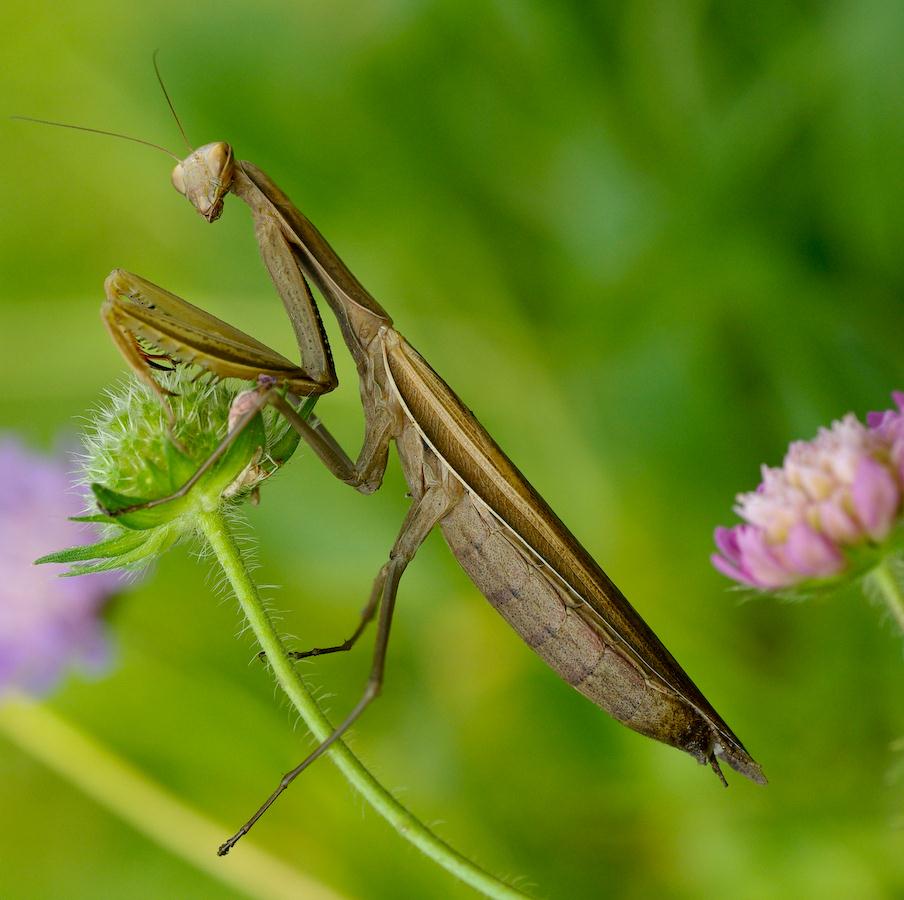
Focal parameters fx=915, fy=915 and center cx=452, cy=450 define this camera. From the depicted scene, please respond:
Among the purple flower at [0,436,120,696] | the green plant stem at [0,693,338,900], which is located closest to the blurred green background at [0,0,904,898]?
the purple flower at [0,436,120,696]

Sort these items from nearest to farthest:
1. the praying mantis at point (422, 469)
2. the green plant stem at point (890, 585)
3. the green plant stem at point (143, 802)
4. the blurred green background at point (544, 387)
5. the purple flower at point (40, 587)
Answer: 1. the green plant stem at point (890, 585)
2. the praying mantis at point (422, 469)
3. the green plant stem at point (143, 802)
4. the purple flower at point (40, 587)
5. the blurred green background at point (544, 387)

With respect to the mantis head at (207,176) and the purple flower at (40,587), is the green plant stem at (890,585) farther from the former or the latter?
the purple flower at (40,587)

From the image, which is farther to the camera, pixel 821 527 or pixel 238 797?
pixel 238 797

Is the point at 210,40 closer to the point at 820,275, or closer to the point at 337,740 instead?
the point at 820,275

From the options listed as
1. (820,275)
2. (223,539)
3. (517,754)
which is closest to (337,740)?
(223,539)

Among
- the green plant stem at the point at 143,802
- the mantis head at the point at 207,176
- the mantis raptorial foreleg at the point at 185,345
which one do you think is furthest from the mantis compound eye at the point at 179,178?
the green plant stem at the point at 143,802
